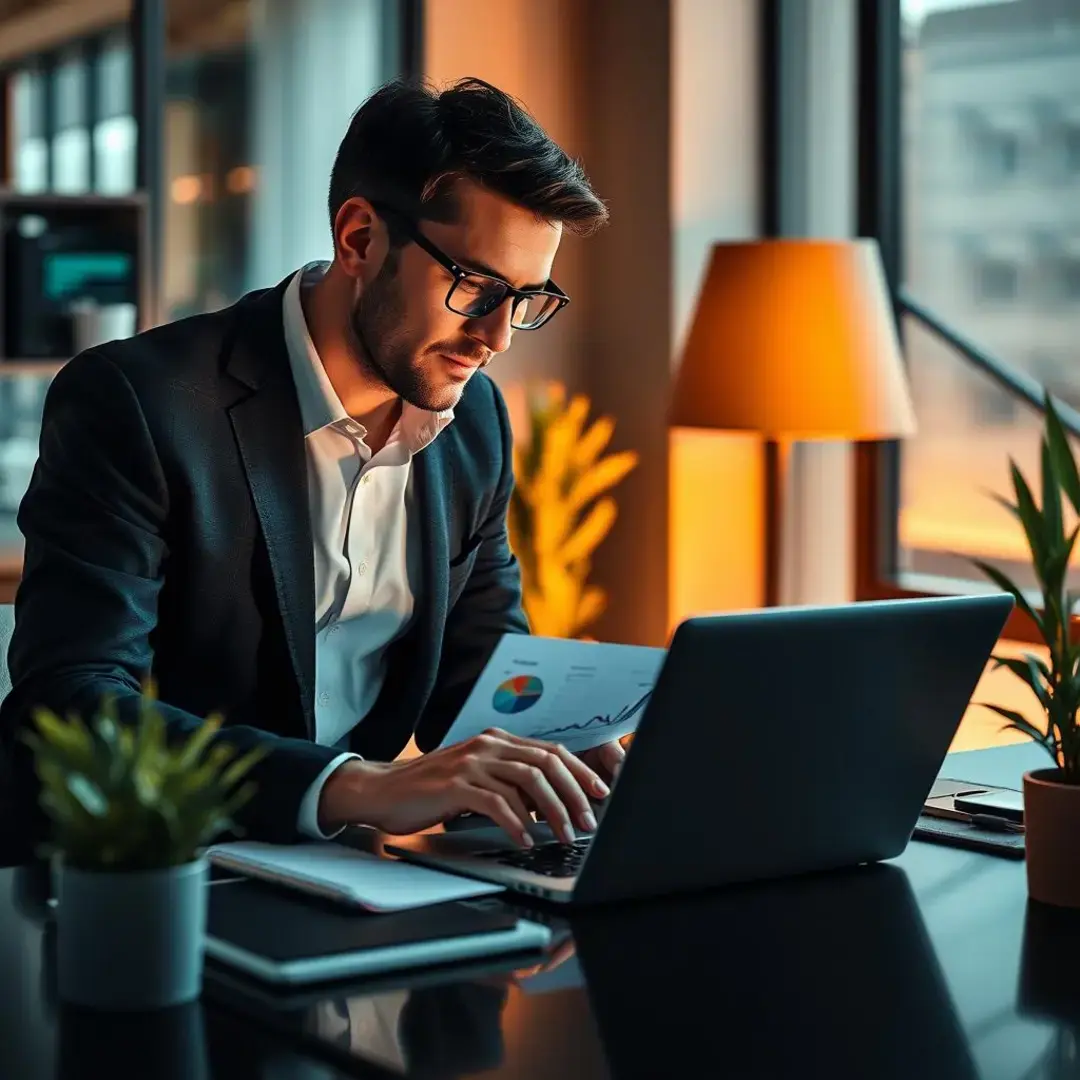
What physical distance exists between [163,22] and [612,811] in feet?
11.0

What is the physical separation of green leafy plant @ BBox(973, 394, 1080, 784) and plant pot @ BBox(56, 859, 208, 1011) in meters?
0.65

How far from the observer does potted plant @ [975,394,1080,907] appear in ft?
4.48

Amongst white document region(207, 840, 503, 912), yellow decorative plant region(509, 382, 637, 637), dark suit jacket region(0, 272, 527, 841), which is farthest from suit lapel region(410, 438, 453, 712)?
yellow decorative plant region(509, 382, 637, 637)

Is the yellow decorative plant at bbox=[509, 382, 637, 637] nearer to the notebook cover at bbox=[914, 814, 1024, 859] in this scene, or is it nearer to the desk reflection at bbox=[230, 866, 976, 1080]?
the notebook cover at bbox=[914, 814, 1024, 859]

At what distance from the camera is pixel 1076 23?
3.78 meters

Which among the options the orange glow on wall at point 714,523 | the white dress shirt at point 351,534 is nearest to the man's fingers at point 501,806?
the white dress shirt at point 351,534

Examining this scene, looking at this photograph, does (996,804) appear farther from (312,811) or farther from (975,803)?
(312,811)

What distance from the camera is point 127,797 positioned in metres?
1.01

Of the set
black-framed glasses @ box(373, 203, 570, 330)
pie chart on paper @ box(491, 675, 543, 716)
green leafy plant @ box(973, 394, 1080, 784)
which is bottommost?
pie chart on paper @ box(491, 675, 543, 716)

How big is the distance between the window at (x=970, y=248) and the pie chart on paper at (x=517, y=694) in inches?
96.9

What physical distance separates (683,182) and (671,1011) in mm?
3540

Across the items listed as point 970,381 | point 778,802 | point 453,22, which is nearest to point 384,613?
point 778,802

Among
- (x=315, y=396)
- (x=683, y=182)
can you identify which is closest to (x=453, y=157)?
(x=315, y=396)

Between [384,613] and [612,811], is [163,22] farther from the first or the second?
[612,811]
